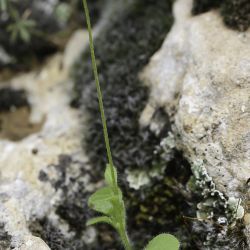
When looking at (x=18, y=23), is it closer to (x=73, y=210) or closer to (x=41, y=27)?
(x=41, y=27)

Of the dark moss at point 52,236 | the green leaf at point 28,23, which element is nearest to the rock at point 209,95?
the dark moss at point 52,236

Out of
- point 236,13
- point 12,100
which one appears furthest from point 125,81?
point 12,100

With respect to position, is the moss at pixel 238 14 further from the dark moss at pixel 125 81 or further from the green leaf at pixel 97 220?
the green leaf at pixel 97 220

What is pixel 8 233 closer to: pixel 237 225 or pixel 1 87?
pixel 237 225

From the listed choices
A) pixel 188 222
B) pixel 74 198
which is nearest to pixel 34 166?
pixel 74 198

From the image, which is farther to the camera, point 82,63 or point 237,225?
point 82,63
